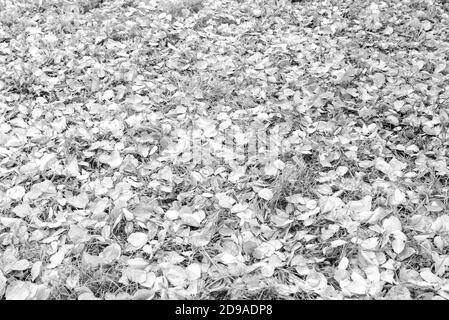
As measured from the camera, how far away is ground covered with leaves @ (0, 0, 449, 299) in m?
2.02

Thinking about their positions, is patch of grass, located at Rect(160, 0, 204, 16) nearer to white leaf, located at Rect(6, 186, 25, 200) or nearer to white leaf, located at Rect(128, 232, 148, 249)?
white leaf, located at Rect(6, 186, 25, 200)

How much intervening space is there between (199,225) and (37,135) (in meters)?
1.35

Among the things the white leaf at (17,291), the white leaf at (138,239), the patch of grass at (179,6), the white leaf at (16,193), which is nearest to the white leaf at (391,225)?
the white leaf at (138,239)

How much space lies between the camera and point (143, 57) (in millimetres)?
3621

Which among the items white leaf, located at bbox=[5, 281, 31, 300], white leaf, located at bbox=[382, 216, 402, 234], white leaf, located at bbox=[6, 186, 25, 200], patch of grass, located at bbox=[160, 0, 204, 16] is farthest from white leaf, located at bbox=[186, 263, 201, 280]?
patch of grass, located at bbox=[160, 0, 204, 16]

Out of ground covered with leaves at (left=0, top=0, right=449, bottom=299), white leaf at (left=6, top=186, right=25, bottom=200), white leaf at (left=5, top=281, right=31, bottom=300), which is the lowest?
white leaf at (left=5, top=281, right=31, bottom=300)

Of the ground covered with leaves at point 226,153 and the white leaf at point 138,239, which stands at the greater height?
the ground covered with leaves at point 226,153

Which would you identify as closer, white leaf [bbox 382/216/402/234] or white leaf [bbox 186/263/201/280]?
white leaf [bbox 186/263/201/280]

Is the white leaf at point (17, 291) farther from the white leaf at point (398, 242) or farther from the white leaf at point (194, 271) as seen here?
the white leaf at point (398, 242)

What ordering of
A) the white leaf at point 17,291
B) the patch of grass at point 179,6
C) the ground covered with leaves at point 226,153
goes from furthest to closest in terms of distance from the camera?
the patch of grass at point 179,6, the ground covered with leaves at point 226,153, the white leaf at point 17,291

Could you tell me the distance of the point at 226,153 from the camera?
2.68 m

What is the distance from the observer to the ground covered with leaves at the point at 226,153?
2021 millimetres

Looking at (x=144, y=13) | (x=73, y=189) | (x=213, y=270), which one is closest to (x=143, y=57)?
(x=144, y=13)
